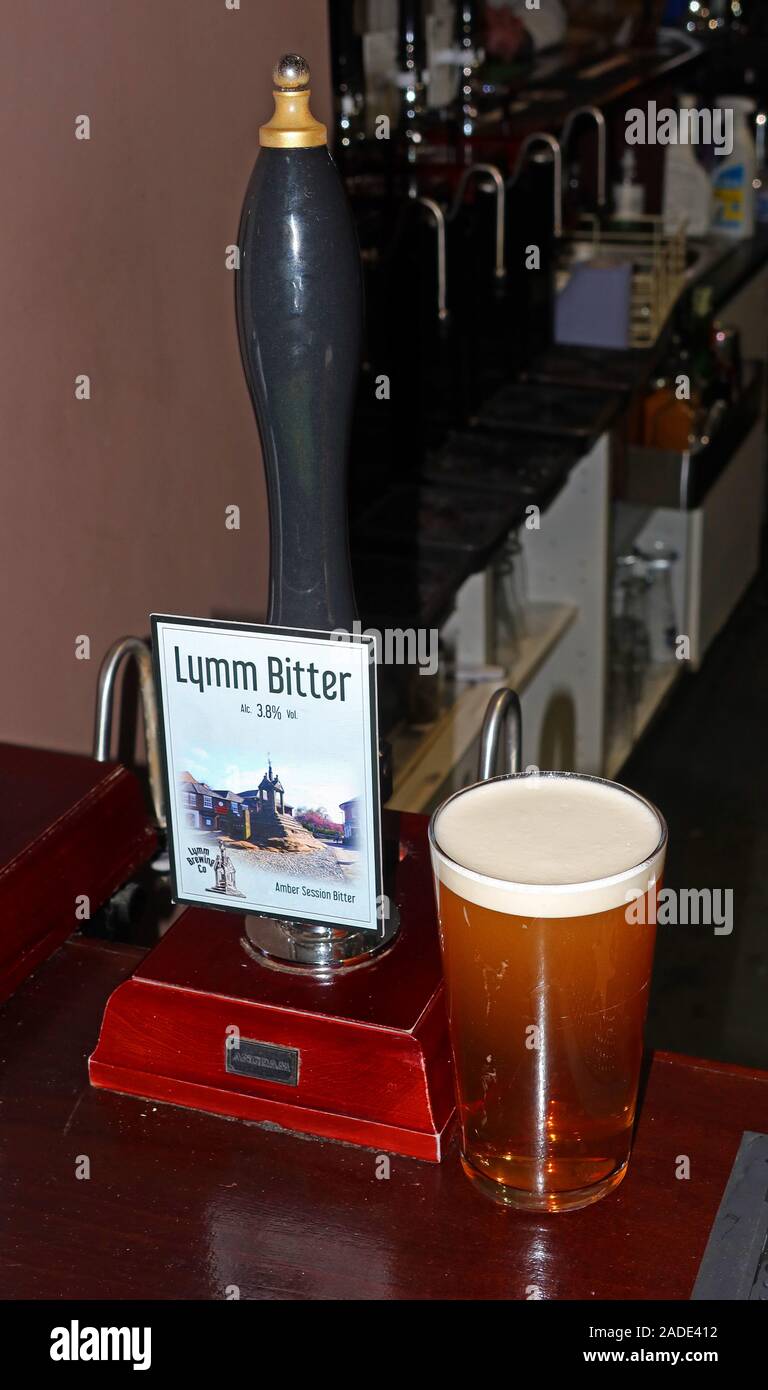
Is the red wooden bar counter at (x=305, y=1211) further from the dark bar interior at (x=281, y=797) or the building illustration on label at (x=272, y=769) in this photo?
the building illustration on label at (x=272, y=769)

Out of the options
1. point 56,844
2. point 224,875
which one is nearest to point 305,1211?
point 224,875

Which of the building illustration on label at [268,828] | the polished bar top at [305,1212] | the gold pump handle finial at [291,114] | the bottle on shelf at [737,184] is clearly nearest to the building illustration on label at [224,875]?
the building illustration on label at [268,828]

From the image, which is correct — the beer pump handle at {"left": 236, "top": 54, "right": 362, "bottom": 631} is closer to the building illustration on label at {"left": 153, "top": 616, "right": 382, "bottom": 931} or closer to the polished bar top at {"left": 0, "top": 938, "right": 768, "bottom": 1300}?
the building illustration on label at {"left": 153, "top": 616, "right": 382, "bottom": 931}

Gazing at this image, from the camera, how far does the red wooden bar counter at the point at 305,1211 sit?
2.62ft

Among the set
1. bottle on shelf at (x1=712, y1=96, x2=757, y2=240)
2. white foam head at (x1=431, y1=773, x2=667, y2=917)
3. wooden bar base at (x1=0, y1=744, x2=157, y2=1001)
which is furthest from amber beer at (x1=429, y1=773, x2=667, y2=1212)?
bottle on shelf at (x1=712, y1=96, x2=757, y2=240)

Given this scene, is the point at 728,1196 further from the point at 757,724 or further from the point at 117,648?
the point at 757,724

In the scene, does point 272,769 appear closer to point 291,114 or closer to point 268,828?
point 268,828

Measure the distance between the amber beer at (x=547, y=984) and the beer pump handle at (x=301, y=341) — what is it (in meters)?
0.18

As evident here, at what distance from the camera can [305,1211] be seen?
0.84 m

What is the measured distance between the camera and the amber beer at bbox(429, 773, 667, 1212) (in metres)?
0.79

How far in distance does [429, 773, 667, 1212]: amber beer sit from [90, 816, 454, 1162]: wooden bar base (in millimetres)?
40

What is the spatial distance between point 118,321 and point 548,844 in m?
0.77
